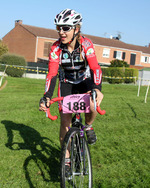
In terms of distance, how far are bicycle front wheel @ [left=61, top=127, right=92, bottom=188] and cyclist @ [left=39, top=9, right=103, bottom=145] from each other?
16.5 inches

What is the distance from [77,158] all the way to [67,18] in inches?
74.8

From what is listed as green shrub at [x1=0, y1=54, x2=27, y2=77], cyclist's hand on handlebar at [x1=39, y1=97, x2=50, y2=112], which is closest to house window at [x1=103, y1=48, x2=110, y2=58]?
green shrub at [x1=0, y1=54, x2=27, y2=77]

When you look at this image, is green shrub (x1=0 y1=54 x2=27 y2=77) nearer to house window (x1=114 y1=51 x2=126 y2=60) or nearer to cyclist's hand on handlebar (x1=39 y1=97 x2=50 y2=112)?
house window (x1=114 y1=51 x2=126 y2=60)

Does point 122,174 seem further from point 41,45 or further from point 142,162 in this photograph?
point 41,45

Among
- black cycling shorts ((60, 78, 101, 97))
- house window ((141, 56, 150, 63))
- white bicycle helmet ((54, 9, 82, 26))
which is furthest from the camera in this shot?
house window ((141, 56, 150, 63))

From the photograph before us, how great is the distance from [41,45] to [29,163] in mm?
45288

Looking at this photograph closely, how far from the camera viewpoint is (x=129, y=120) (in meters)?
9.11

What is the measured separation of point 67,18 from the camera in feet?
12.2

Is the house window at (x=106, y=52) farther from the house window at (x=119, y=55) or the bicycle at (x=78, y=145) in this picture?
the bicycle at (x=78, y=145)

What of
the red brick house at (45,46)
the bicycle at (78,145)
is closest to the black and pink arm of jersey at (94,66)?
the bicycle at (78,145)

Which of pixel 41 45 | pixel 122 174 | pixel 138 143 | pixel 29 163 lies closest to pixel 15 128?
pixel 29 163

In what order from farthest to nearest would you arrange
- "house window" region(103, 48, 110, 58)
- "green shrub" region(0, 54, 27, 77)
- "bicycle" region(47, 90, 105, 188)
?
"house window" region(103, 48, 110, 58)
"green shrub" region(0, 54, 27, 77)
"bicycle" region(47, 90, 105, 188)

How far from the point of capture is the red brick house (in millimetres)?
48719

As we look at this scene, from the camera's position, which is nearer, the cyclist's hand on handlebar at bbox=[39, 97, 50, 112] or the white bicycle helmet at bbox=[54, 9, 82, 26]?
the cyclist's hand on handlebar at bbox=[39, 97, 50, 112]
